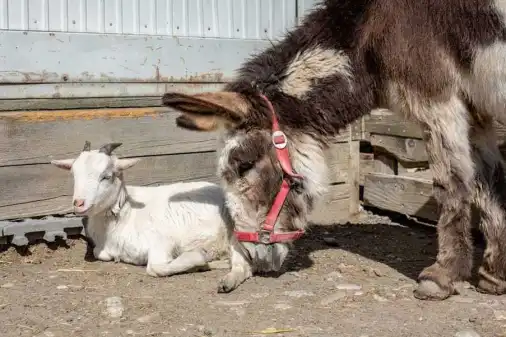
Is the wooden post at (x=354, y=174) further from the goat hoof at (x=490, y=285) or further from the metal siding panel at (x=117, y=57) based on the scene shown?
the goat hoof at (x=490, y=285)

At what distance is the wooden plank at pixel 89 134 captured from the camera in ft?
18.0

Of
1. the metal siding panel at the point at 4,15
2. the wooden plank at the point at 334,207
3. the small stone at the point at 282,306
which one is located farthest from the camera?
the wooden plank at the point at 334,207

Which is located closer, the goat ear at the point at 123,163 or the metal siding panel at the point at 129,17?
the goat ear at the point at 123,163

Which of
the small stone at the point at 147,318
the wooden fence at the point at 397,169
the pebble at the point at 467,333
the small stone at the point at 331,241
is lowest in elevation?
the pebble at the point at 467,333

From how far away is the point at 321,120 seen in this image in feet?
15.9

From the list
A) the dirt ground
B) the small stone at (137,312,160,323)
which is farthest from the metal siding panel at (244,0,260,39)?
the small stone at (137,312,160,323)

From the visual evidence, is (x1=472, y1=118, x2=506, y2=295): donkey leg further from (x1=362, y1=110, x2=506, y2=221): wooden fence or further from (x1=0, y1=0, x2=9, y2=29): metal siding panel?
(x1=0, y1=0, x2=9, y2=29): metal siding panel

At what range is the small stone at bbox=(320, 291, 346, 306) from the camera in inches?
181

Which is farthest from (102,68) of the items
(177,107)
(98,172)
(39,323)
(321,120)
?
(39,323)

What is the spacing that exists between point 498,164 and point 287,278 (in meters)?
1.47

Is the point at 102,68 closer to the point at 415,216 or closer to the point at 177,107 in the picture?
the point at 177,107

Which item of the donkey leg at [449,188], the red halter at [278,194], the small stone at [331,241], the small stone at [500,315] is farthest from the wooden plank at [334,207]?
the small stone at [500,315]

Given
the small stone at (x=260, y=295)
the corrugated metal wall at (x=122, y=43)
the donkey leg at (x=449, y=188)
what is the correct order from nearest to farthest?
1. the donkey leg at (x=449, y=188)
2. the small stone at (x=260, y=295)
3. the corrugated metal wall at (x=122, y=43)

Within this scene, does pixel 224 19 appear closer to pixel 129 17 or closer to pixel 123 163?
pixel 129 17
